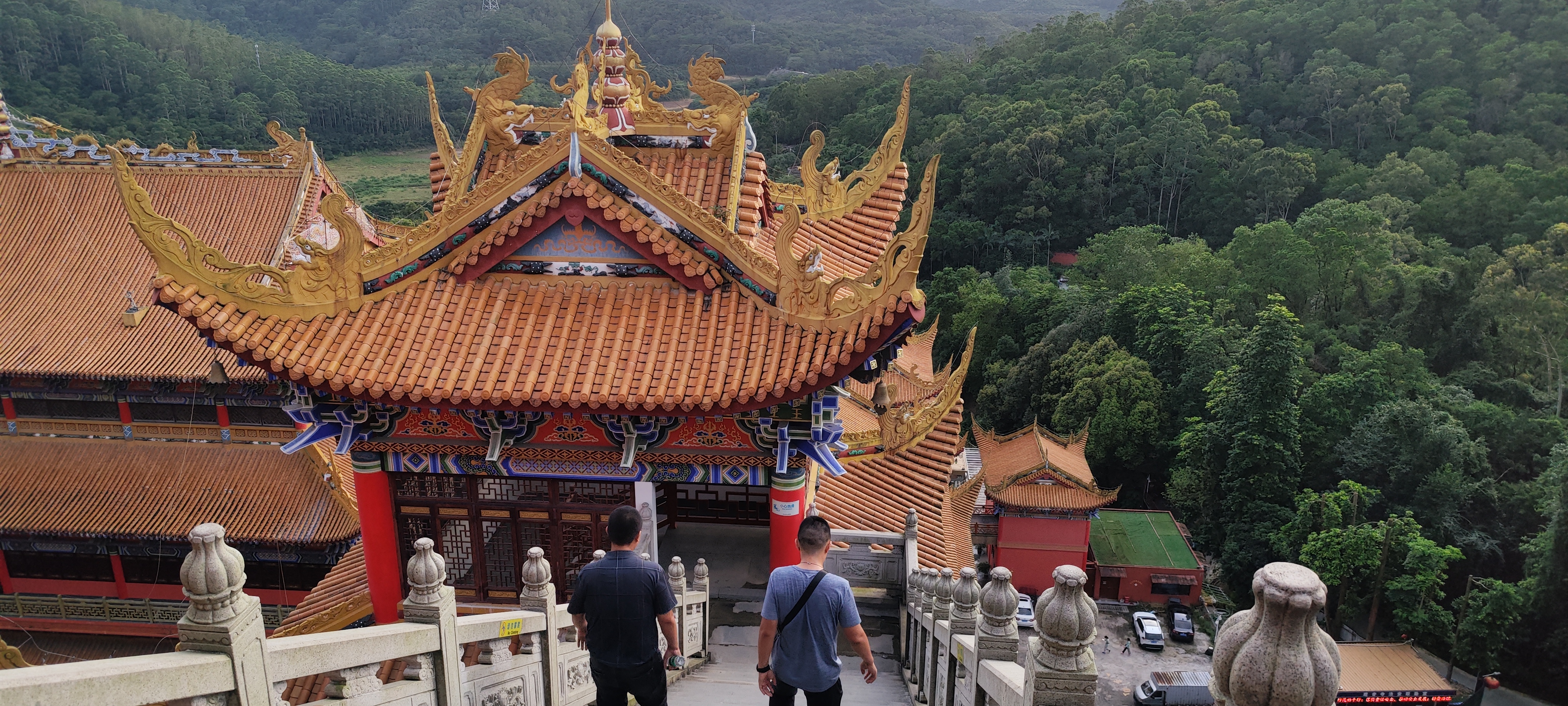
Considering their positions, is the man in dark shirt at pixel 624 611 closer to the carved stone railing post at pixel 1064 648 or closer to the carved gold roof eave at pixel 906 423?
the carved stone railing post at pixel 1064 648

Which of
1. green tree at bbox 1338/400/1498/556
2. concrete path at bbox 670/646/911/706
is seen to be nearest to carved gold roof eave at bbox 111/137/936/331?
concrete path at bbox 670/646/911/706

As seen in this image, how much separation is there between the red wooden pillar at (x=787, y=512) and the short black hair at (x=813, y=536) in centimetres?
373

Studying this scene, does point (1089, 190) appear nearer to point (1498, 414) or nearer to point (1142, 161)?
point (1142, 161)

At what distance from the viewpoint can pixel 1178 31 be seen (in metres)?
82.6

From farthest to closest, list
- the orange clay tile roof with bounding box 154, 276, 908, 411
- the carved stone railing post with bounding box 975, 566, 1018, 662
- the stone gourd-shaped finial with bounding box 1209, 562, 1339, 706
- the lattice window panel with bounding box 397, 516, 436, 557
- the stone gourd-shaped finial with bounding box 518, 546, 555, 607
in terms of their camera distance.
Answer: the lattice window panel with bounding box 397, 516, 436, 557
the orange clay tile roof with bounding box 154, 276, 908, 411
the stone gourd-shaped finial with bounding box 518, 546, 555, 607
the carved stone railing post with bounding box 975, 566, 1018, 662
the stone gourd-shaped finial with bounding box 1209, 562, 1339, 706

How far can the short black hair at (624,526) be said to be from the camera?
5480 mm

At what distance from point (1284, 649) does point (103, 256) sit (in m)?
23.0

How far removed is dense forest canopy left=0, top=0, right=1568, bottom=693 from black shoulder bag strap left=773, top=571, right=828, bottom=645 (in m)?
27.0

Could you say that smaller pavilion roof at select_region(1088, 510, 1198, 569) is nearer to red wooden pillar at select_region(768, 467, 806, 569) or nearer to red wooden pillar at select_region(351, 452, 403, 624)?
red wooden pillar at select_region(768, 467, 806, 569)

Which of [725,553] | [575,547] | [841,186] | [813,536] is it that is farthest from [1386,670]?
[813,536]

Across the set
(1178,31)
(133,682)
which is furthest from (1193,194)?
(133,682)

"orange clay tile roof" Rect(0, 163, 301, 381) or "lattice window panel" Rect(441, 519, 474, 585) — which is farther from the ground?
"orange clay tile roof" Rect(0, 163, 301, 381)

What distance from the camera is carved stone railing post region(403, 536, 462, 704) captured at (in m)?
5.96

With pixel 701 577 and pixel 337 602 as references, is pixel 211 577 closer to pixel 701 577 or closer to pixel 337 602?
pixel 701 577
